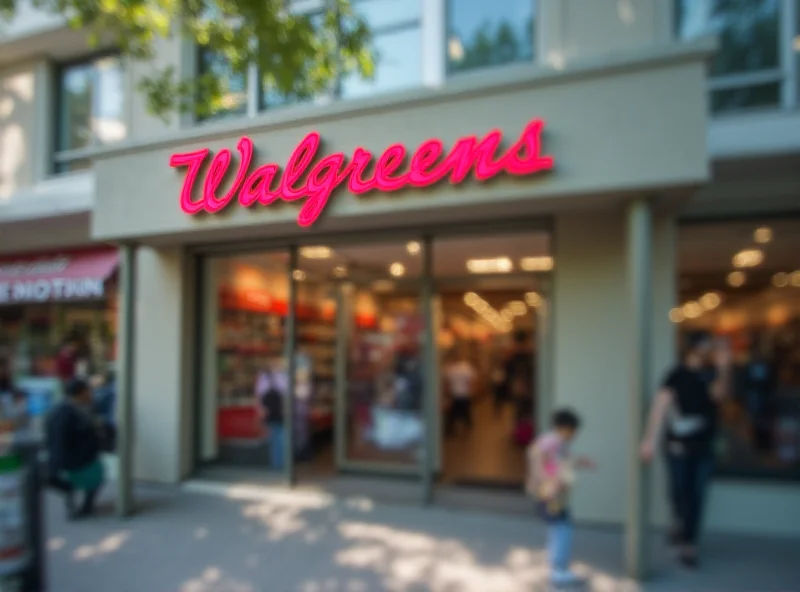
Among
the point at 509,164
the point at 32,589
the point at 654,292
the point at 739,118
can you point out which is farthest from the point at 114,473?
the point at 739,118

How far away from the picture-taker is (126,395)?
6.06 meters

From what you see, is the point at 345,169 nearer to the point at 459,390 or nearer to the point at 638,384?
the point at 638,384

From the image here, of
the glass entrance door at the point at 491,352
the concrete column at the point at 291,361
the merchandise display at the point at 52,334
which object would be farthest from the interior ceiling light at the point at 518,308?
the merchandise display at the point at 52,334

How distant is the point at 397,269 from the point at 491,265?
117 cm

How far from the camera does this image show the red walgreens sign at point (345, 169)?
473cm

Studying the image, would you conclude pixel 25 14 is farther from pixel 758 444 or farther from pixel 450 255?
pixel 758 444

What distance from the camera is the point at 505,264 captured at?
6.23 m

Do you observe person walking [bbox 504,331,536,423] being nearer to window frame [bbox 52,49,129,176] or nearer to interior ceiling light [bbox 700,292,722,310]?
interior ceiling light [bbox 700,292,722,310]

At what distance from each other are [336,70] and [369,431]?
4.69 m

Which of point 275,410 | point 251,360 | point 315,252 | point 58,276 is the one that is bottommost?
point 275,410

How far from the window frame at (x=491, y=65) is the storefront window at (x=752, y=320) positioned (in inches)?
101

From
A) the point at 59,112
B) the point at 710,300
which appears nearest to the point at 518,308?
the point at 710,300

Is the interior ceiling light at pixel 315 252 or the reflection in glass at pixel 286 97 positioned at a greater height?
the reflection in glass at pixel 286 97

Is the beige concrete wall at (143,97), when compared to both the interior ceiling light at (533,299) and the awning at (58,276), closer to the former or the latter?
the awning at (58,276)
